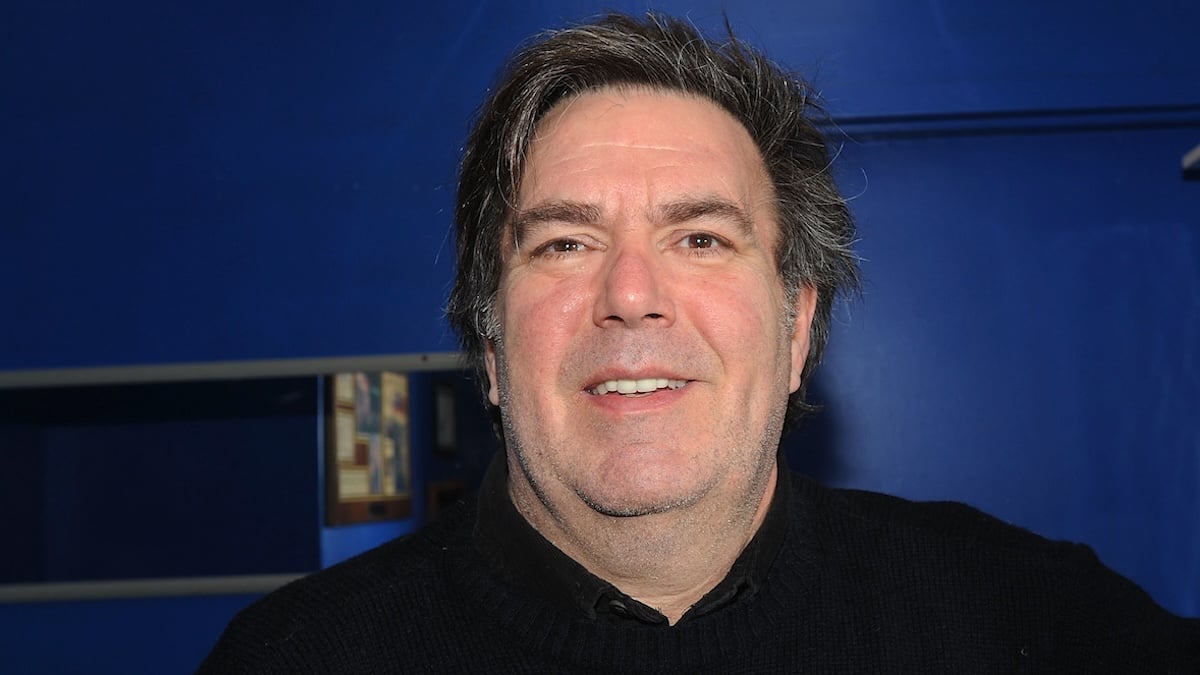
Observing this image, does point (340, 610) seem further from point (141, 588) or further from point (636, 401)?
point (141, 588)

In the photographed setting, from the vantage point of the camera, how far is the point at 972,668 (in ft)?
5.50

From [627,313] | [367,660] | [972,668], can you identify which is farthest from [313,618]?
[972,668]

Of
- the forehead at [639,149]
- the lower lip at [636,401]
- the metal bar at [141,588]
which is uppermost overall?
the forehead at [639,149]

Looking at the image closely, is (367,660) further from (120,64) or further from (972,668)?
(120,64)

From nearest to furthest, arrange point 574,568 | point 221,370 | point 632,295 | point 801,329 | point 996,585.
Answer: point 632,295 < point 574,568 < point 996,585 < point 801,329 < point 221,370

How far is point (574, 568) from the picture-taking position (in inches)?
64.9

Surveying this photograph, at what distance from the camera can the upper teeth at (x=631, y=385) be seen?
1580 mm

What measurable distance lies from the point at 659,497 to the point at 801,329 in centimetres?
45

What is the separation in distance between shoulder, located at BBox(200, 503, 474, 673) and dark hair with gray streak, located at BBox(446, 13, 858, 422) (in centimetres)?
33

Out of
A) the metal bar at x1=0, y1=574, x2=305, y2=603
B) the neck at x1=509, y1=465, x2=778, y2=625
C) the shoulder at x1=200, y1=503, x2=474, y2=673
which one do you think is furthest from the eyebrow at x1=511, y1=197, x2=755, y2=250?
the metal bar at x1=0, y1=574, x2=305, y2=603

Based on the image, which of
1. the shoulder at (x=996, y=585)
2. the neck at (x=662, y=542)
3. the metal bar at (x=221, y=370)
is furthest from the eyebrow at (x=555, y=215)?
the metal bar at (x=221, y=370)

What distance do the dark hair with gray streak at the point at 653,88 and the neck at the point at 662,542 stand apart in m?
0.30

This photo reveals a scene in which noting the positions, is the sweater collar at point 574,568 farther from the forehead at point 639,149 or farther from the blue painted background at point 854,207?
the blue painted background at point 854,207

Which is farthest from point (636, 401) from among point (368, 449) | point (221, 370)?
point (221, 370)
